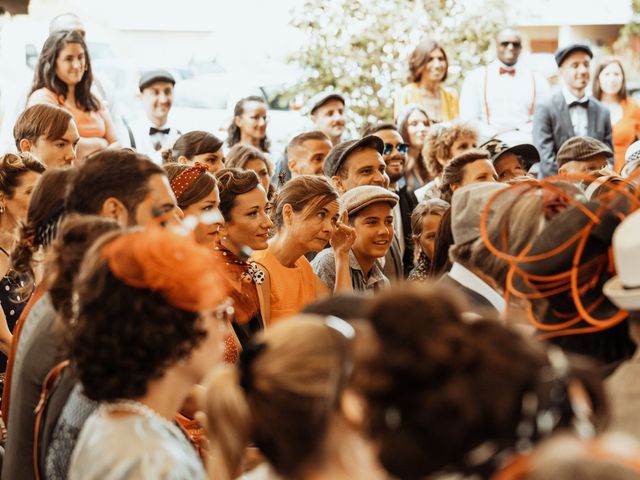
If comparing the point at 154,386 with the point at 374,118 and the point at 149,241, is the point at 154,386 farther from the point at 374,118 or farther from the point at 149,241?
the point at 374,118

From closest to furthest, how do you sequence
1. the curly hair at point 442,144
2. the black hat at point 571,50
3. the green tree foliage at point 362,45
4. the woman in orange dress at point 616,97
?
the curly hair at point 442,144 → the black hat at point 571,50 → the woman in orange dress at point 616,97 → the green tree foliage at point 362,45

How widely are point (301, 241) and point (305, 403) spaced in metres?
3.07

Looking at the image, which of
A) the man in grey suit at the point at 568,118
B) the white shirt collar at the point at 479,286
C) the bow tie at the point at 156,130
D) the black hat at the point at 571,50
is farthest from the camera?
the black hat at the point at 571,50

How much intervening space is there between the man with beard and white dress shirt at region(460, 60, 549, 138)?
1.63 meters

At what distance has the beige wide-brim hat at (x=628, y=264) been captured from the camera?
7.43 ft

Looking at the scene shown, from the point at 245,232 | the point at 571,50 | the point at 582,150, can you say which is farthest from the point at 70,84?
the point at 571,50

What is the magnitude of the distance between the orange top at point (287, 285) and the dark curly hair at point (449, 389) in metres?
2.98

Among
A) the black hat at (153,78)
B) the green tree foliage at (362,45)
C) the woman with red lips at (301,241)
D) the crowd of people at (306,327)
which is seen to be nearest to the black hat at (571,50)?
the green tree foliage at (362,45)

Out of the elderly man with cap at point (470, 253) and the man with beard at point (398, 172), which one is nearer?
the elderly man with cap at point (470, 253)

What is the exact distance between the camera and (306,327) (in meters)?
1.83

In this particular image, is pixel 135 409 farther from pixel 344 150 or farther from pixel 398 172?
pixel 398 172

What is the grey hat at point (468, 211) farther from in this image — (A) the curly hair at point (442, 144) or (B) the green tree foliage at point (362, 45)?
(B) the green tree foliage at point (362, 45)

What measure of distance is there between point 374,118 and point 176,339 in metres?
7.27

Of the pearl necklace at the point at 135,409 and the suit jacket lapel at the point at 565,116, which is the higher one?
the suit jacket lapel at the point at 565,116
